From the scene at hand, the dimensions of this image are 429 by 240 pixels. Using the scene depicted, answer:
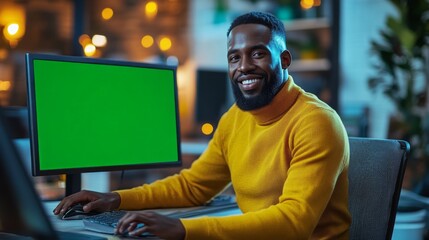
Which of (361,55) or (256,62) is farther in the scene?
(361,55)

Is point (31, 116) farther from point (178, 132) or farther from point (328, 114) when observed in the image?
point (328, 114)

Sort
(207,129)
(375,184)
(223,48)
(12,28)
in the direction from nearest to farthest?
(375,184)
(207,129)
(12,28)
(223,48)

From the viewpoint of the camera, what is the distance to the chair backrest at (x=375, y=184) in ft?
5.29

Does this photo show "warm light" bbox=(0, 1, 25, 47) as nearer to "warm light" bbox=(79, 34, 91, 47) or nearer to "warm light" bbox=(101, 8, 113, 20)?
"warm light" bbox=(79, 34, 91, 47)

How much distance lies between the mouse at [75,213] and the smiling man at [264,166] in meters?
0.02

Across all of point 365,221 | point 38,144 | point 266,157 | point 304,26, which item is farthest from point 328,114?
point 304,26

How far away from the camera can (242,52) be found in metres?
1.56

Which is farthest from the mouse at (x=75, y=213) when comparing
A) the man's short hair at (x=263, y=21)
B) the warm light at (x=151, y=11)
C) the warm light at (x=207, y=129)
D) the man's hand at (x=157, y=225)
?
the warm light at (x=151, y=11)

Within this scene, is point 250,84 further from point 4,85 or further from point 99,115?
point 4,85

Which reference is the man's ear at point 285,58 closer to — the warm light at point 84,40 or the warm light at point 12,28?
the warm light at point 84,40

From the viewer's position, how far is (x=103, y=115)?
5.78 ft

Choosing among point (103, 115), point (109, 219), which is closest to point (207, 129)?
point (103, 115)

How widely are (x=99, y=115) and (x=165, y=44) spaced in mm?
4727

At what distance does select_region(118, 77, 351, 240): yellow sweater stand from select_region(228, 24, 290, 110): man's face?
3cm
